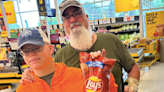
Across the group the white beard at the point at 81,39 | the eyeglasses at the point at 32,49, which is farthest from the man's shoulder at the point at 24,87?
the white beard at the point at 81,39

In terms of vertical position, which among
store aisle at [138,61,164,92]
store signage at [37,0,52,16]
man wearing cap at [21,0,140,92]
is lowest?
store aisle at [138,61,164,92]

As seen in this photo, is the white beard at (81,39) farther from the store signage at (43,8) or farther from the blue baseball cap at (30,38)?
the store signage at (43,8)

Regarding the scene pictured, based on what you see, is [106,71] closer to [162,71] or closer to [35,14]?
[162,71]

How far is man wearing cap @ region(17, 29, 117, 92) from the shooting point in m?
0.85

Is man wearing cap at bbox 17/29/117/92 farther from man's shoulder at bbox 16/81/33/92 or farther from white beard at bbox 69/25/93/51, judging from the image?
white beard at bbox 69/25/93/51

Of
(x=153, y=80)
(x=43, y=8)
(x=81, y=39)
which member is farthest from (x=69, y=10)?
(x=153, y=80)

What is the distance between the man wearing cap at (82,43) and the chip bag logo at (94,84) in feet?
0.86

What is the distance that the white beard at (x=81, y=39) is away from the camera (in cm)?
119

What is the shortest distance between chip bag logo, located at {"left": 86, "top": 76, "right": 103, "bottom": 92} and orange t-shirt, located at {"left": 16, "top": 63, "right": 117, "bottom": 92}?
7 cm

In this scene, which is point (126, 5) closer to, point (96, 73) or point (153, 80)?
point (153, 80)

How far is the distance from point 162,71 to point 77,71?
5028 mm

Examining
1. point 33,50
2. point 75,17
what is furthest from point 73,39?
point 33,50

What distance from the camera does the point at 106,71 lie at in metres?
0.93

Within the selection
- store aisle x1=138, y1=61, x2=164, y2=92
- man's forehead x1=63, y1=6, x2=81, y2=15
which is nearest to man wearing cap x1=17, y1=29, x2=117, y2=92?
man's forehead x1=63, y1=6, x2=81, y2=15
